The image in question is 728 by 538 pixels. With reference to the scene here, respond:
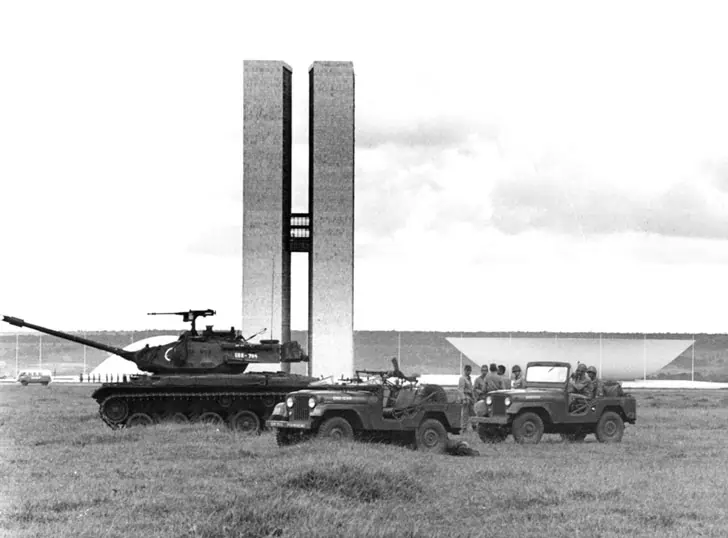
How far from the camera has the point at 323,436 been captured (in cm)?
1731

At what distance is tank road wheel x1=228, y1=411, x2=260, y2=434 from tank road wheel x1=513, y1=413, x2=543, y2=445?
243 inches

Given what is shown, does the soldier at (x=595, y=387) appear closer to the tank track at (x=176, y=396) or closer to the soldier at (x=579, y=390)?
the soldier at (x=579, y=390)

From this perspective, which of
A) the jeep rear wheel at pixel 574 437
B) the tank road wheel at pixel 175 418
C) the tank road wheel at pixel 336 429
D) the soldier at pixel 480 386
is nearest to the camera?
the tank road wheel at pixel 336 429

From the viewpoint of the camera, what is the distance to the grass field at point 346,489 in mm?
10336

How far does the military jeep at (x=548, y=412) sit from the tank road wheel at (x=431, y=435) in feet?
6.79

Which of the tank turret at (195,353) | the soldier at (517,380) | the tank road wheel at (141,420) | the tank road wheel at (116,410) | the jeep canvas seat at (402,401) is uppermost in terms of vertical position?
the tank turret at (195,353)

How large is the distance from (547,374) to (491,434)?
1.63m

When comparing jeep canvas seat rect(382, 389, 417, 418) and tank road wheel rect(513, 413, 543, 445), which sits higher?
jeep canvas seat rect(382, 389, 417, 418)

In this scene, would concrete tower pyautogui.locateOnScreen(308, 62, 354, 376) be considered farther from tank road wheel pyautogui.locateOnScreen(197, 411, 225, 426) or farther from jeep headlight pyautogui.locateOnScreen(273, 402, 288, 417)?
jeep headlight pyautogui.locateOnScreen(273, 402, 288, 417)

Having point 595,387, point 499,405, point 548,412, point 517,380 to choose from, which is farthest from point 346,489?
point 517,380

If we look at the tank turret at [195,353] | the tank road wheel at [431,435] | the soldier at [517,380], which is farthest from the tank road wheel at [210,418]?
the tank road wheel at [431,435]

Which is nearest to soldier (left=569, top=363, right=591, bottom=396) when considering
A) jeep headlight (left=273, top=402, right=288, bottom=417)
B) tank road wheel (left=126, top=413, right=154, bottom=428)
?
jeep headlight (left=273, top=402, right=288, bottom=417)

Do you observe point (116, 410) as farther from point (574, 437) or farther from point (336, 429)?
point (574, 437)

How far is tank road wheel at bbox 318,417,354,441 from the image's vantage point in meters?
17.4
